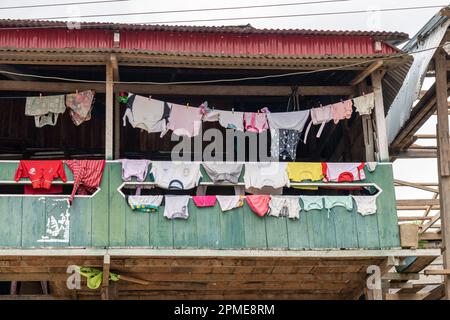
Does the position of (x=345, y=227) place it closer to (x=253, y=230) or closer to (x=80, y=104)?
(x=253, y=230)

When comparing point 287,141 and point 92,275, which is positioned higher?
point 287,141

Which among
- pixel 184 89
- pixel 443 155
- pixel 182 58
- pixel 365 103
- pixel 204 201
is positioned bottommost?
pixel 204 201

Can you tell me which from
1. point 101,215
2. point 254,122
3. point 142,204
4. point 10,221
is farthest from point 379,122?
point 10,221

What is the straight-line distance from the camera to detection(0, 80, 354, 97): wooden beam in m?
16.3

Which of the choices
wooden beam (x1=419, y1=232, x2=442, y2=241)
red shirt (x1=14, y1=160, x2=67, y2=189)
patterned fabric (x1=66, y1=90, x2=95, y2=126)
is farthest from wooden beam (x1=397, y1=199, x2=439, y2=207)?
red shirt (x1=14, y1=160, x2=67, y2=189)

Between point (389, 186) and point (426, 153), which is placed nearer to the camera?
point (389, 186)

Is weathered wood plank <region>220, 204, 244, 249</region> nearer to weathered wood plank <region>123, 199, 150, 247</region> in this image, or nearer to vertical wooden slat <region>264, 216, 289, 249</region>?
vertical wooden slat <region>264, 216, 289, 249</region>

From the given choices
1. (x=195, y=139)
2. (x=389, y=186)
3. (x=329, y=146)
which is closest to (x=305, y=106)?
Result: (x=329, y=146)

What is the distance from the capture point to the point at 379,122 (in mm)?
15945

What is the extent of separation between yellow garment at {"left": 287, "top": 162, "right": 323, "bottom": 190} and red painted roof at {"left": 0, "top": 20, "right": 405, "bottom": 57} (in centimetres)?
254

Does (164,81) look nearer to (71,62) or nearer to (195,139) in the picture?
(195,139)

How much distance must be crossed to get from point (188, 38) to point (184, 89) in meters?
1.01

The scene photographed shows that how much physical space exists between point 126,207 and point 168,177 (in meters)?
0.95
